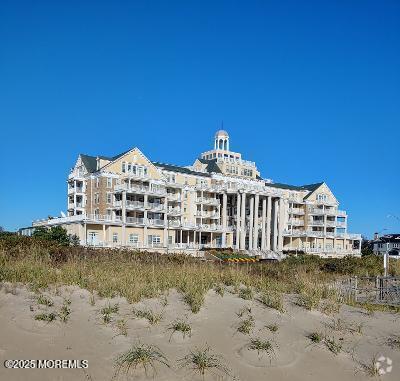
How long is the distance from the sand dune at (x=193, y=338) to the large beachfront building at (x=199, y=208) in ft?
157

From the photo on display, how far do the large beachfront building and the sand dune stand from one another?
157 feet

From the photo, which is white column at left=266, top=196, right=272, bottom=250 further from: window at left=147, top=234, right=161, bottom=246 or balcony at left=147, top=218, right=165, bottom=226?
window at left=147, top=234, right=161, bottom=246

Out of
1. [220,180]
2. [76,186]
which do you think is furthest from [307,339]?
[220,180]

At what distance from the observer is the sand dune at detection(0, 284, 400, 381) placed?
748 cm

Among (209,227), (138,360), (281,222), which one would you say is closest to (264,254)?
(209,227)

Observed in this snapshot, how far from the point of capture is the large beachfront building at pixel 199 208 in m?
62.2

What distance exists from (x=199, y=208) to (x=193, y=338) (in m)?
65.9

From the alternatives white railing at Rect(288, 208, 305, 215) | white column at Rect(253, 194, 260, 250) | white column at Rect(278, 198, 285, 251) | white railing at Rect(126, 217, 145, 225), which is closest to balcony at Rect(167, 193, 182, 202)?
white railing at Rect(126, 217, 145, 225)

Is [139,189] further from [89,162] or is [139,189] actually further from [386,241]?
[386,241]

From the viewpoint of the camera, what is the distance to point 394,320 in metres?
11.1

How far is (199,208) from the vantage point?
245ft

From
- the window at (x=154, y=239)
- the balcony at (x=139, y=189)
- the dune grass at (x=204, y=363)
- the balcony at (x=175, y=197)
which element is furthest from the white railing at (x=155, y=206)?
the dune grass at (x=204, y=363)

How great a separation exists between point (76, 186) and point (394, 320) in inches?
2399

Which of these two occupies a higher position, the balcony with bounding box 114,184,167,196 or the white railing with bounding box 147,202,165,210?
the balcony with bounding box 114,184,167,196
